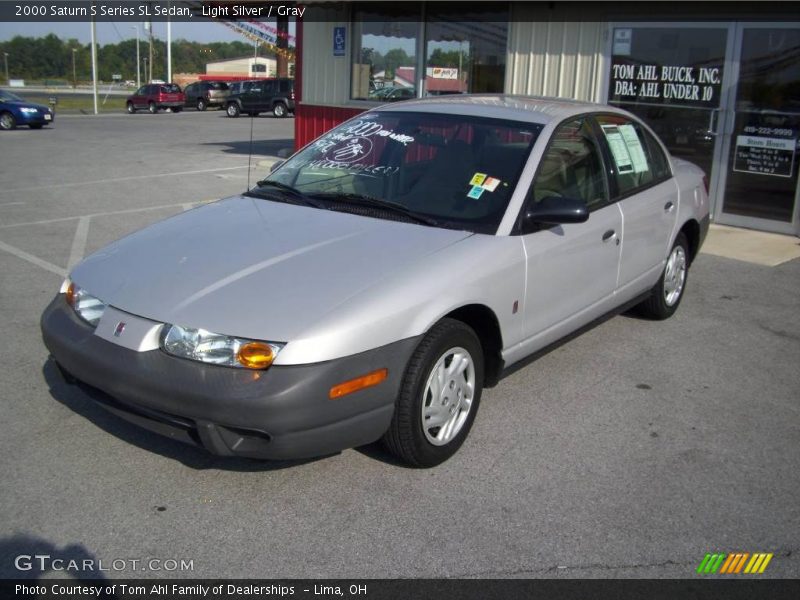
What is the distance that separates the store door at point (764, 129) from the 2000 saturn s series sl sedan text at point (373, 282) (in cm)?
460

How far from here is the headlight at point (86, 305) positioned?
377 centimetres

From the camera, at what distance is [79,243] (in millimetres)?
8391

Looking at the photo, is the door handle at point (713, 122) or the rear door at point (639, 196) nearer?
the rear door at point (639, 196)

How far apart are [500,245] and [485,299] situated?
326mm

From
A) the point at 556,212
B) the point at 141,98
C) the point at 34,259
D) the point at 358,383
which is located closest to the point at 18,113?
the point at 141,98

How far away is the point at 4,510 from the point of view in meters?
3.42

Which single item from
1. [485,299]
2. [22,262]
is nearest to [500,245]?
[485,299]

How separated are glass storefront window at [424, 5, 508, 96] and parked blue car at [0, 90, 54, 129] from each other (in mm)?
18101

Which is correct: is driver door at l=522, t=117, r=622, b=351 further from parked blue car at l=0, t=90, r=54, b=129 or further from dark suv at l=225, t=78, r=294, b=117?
dark suv at l=225, t=78, r=294, b=117

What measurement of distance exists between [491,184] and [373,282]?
1.14 meters

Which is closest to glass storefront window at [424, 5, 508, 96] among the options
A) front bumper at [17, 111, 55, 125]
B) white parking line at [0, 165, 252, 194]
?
white parking line at [0, 165, 252, 194]

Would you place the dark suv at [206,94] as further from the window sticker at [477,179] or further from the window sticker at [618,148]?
the window sticker at [477,179]

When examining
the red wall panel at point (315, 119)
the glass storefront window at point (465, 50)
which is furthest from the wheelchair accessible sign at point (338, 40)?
the glass storefront window at point (465, 50)

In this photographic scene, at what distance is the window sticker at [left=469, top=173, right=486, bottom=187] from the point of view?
442 centimetres
